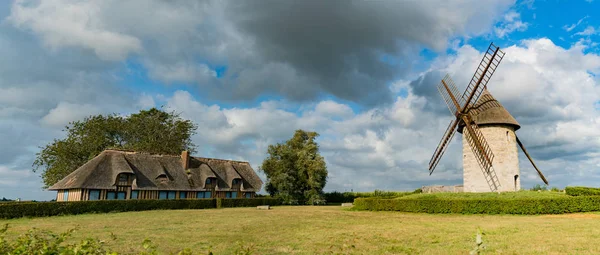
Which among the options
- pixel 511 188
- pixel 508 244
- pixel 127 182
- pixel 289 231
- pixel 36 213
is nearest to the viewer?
pixel 508 244

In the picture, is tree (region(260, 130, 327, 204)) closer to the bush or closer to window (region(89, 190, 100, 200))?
the bush

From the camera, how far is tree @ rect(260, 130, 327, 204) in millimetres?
52438

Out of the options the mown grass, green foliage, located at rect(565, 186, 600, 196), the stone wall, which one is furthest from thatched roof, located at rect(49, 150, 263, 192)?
green foliage, located at rect(565, 186, 600, 196)

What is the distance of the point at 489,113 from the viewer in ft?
109

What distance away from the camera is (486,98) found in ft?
114

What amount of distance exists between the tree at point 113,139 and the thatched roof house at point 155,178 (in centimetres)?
930

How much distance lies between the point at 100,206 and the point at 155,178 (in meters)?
9.43

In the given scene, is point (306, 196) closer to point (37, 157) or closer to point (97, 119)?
point (97, 119)

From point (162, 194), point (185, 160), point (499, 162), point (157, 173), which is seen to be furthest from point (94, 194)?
point (499, 162)

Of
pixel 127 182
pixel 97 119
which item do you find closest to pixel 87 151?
pixel 97 119

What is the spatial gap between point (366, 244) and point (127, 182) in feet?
108

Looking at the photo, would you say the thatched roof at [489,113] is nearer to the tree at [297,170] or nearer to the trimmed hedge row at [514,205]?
the trimmed hedge row at [514,205]

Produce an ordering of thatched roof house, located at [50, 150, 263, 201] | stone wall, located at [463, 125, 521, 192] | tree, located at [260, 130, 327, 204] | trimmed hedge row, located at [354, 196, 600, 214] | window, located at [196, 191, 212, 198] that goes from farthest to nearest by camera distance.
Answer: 1. tree, located at [260, 130, 327, 204]
2. window, located at [196, 191, 212, 198]
3. thatched roof house, located at [50, 150, 263, 201]
4. stone wall, located at [463, 125, 521, 192]
5. trimmed hedge row, located at [354, 196, 600, 214]

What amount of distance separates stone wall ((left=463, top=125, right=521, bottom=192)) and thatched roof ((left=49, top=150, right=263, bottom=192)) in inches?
1109
